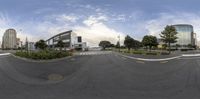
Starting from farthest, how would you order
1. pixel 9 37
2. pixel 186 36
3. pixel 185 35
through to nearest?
pixel 186 36 < pixel 185 35 < pixel 9 37

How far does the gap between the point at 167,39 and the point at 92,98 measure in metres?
43.6

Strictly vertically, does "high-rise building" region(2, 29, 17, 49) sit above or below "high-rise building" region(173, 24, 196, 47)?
below

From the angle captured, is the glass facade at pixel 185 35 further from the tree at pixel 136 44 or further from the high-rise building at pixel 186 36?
the tree at pixel 136 44

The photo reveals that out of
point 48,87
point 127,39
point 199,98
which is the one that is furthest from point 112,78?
point 127,39

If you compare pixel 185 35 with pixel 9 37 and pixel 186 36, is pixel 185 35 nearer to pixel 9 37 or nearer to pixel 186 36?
pixel 186 36

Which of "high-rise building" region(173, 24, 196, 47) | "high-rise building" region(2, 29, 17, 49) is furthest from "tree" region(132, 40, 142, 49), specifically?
"high-rise building" region(2, 29, 17, 49)

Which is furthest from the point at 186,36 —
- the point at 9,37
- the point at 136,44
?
the point at 9,37

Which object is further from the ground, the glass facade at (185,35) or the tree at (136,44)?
the glass facade at (185,35)

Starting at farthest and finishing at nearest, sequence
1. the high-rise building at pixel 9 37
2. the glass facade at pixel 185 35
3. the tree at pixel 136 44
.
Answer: the glass facade at pixel 185 35, the tree at pixel 136 44, the high-rise building at pixel 9 37

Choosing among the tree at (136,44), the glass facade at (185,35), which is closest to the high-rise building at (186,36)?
the glass facade at (185,35)

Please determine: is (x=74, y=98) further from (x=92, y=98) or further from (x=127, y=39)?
(x=127, y=39)

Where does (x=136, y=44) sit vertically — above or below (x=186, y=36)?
below

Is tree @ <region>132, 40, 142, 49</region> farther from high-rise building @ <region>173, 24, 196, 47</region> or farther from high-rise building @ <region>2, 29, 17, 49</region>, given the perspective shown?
high-rise building @ <region>2, 29, 17, 49</region>

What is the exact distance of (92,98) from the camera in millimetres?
6539
